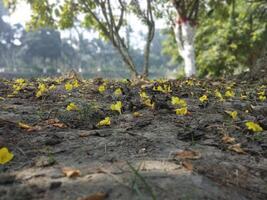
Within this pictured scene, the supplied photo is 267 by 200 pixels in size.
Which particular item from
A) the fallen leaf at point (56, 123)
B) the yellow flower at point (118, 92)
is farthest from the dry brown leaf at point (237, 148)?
the yellow flower at point (118, 92)

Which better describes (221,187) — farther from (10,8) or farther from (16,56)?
(16,56)

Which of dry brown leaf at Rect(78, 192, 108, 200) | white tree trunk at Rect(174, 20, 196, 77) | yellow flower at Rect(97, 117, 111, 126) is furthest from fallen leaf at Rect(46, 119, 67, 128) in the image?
white tree trunk at Rect(174, 20, 196, 77)

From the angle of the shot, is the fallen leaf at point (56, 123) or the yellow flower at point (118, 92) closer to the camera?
the fallen leaf at point (56, 123)

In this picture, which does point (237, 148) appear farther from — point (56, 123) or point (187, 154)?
point (56, 123)

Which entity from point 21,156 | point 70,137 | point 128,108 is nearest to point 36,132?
point 70,137

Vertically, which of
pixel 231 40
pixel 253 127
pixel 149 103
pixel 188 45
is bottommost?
pixel 253 127

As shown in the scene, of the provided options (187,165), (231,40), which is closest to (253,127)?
(187,165)

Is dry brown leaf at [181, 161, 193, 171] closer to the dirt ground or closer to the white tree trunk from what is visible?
the dirt ground

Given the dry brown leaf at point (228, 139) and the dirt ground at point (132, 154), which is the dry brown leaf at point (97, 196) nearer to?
the dirt ground at point (132, 154)
